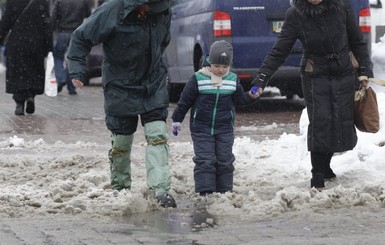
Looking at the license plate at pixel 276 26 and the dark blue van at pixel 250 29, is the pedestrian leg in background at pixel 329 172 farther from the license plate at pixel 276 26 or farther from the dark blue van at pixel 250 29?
the license plate at pixel 276 26

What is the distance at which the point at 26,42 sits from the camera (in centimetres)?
1517

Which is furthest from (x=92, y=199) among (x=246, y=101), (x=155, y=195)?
(x=246, y=101)

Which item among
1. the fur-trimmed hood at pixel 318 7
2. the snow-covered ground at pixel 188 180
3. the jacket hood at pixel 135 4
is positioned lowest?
the snow-covered ground at pixel 188 180

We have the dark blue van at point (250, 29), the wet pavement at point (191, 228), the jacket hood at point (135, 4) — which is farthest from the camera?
the dark blue van at point (250, 29)

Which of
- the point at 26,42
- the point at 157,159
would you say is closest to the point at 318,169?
the point at 157,159

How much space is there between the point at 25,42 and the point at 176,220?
892 centimetres

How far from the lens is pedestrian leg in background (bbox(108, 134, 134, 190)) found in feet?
24.9

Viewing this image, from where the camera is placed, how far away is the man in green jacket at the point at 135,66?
23.6ft

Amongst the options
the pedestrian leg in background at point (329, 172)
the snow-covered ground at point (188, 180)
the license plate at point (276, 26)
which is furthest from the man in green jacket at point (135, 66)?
the license plate at point (276, 26)

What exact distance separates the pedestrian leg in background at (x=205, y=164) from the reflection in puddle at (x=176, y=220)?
21.0 inches

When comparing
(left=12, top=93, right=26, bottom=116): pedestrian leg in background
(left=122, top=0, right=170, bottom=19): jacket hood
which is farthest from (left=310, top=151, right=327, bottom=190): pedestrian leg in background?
(left=12, top=93, right=26, bottom=116): pedestrian leg in background

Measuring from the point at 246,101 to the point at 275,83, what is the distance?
7.77 meters

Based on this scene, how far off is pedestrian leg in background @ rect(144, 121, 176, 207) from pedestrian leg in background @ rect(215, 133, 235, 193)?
1.71 ft

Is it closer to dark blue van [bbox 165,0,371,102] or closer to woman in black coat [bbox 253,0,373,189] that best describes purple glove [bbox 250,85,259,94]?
woman in black coat [bbox 253,0,373,189]
